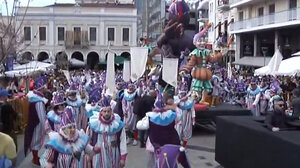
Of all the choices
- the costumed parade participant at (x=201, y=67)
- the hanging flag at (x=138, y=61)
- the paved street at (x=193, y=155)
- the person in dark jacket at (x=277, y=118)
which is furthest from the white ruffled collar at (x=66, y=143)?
the costumed parade participant at (x=201, y=67)

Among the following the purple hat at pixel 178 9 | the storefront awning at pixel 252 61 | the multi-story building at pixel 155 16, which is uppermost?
the multi-story building at pixel 155 16

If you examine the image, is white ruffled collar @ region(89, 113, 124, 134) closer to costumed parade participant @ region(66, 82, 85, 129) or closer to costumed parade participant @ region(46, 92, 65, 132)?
costumed parade participant @ region(46, 92, 65, 132)

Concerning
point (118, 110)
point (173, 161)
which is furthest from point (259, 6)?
point (173, 161)

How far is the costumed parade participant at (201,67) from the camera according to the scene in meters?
14.5

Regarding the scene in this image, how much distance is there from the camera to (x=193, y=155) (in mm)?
11461

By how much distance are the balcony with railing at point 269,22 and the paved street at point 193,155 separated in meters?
19.8

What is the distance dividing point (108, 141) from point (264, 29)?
3164cm

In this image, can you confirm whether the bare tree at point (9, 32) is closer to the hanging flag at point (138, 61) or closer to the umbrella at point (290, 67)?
the hanging flag at point (138, 61)

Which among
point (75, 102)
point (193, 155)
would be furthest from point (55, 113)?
point (193, 155)

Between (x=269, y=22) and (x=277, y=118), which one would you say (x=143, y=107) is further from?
(x=269, y=22)

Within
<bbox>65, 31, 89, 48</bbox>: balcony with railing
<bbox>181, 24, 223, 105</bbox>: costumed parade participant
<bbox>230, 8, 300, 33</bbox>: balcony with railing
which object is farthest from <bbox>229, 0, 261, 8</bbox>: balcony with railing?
<bbox>181, 24, 223, 105</bbox>: costumed parade participant

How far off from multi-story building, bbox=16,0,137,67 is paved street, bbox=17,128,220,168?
138 ft

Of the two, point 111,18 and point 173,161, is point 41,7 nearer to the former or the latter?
point 111,18

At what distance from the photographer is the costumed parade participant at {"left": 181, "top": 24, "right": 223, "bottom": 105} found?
1450 centimetres
